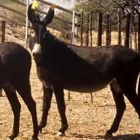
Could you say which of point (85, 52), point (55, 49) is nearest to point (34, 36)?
point (55, 49)

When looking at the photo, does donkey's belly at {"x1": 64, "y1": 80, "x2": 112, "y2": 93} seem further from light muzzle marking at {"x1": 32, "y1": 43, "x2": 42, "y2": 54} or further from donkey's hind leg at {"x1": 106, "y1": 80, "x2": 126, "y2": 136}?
light muzzle marking at {"x1": 32, "y1": 43, "x2": 42, "y2": 54}

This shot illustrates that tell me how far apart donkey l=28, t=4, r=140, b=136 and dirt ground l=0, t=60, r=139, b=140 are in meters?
0.24

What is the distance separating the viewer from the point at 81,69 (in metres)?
7.09

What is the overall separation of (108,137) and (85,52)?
1.46 m

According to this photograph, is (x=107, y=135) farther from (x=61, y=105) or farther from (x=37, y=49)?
(x=37, y=49)

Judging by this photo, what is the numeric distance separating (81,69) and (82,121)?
4.47 ft

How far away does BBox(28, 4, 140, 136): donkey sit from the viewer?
22.8 ft

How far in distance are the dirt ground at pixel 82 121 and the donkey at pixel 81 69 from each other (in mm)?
237

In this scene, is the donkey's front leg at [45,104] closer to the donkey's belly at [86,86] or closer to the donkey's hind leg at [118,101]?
the donkey's belly at [86,86]

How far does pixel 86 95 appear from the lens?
10.9 m

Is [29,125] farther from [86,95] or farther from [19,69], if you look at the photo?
[86,95]

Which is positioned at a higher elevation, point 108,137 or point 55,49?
point 55,49

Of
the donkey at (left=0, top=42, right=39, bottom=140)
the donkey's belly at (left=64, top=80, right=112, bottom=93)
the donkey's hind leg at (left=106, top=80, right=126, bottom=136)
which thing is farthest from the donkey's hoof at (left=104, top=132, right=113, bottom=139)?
the donkey at (left=0, top=42, right=39, bottom=140)

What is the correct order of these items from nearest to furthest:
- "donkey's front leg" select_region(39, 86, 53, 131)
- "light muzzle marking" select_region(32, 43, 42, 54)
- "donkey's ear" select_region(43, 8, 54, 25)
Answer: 1. "light muzzle marking" select_region(32, 43, 42, 54)
2. "donkey's ear" select_region(43, 8, 54, 25)
3. "donkey's front leg" select_region(39, 86, 53, 131)
